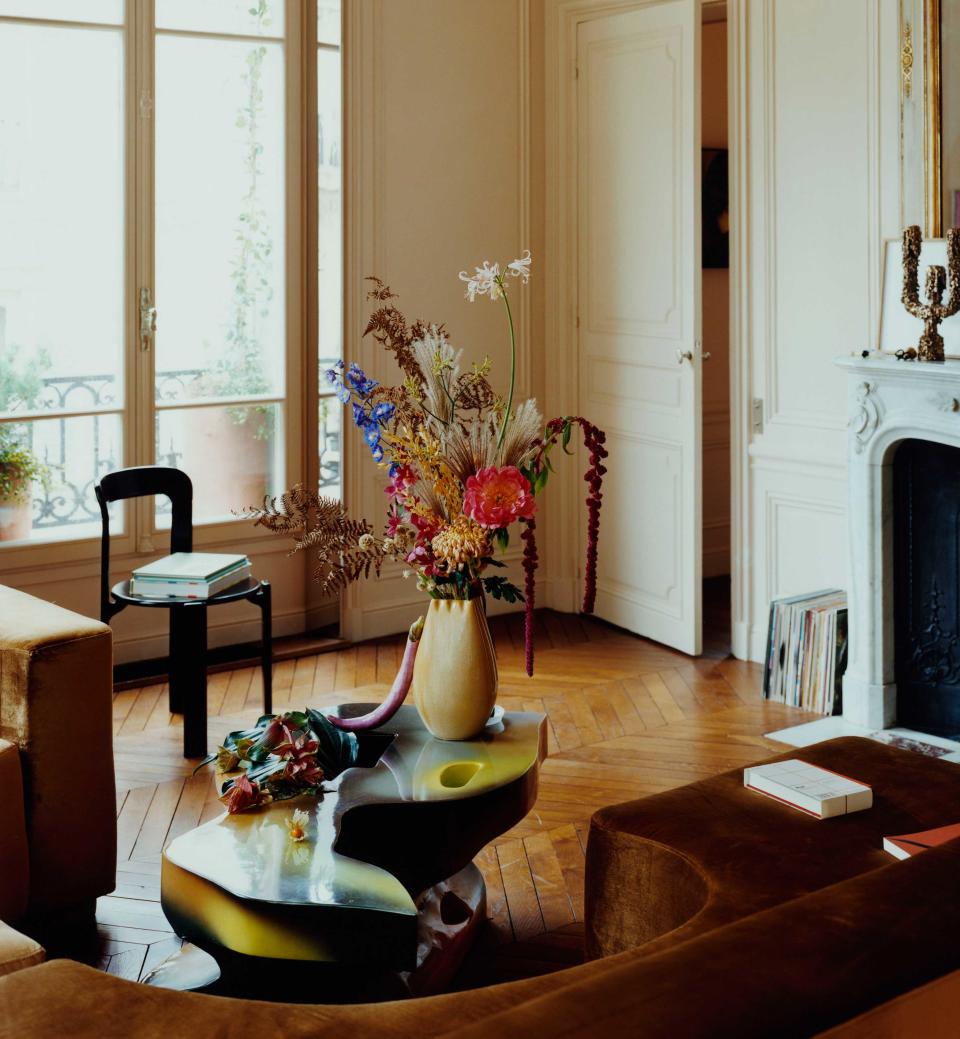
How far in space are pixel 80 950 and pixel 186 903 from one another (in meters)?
0.76

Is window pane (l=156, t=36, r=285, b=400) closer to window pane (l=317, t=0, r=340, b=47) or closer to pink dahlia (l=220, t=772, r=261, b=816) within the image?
window pane (l=317, t=0, r=340, b=47)

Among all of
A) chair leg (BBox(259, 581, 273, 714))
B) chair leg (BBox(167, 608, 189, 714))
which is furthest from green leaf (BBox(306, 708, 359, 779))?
chair leg (BBox(167, 608, 189, 714))

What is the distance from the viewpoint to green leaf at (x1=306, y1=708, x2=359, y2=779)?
2801mm

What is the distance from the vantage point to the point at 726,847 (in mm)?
2277

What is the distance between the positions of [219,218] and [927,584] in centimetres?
296

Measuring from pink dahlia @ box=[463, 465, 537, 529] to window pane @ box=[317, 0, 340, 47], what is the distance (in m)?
3.29

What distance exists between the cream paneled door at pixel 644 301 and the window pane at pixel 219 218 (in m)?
1.34

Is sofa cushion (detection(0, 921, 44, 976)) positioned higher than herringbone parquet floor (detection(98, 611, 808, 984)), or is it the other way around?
sofa cushion (detection(0, 921, 44, 976))

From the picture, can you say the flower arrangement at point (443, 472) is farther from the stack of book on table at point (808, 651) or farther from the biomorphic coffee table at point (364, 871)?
the stack of book on table at point (808, 651)

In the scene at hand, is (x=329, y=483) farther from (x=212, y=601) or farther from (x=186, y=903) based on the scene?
(x=186, y=903)

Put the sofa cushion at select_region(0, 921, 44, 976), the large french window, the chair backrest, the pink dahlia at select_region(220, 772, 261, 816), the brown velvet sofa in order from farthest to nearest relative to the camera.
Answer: the large french window
the chair backrest
the pink dahlia at select_region(220, 772, 261, 816)
the sofa cushion at select_region(0, 921, 44, 976)
the brown velvet sofa

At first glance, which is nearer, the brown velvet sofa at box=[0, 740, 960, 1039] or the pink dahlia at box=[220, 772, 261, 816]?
the brown velvet sofa at box=[0, 740, 960, 1039]

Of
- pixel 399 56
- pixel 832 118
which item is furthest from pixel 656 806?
pixel 399 56

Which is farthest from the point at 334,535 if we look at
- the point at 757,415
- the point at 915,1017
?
the point at 757,415
